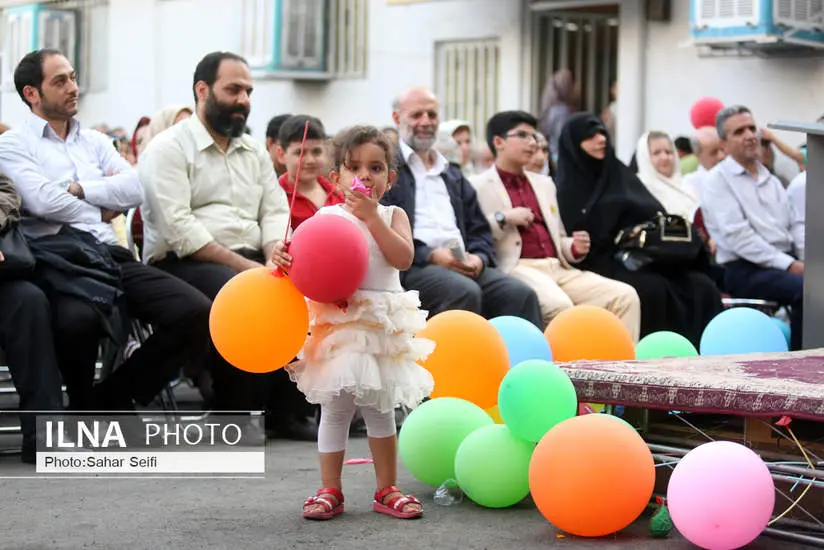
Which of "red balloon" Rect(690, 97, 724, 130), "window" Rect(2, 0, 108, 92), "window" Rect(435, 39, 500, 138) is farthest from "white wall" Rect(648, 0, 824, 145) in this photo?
"window" Rect(2, 0, 108, 92)

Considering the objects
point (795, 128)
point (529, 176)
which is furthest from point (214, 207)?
point (795, 128)

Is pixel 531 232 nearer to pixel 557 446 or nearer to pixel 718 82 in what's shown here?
pixel 557 446

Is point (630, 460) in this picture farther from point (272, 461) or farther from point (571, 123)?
point (571, 123)

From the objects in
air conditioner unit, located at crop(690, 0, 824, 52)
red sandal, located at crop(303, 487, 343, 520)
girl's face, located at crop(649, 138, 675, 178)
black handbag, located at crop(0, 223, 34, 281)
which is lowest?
red sandal, located at crop(303, 487, 343, 520)

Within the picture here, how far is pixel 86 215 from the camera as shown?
653cm

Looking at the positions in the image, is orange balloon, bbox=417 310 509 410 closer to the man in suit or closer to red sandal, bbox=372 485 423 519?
red sandal, bbox=372 485 423 519

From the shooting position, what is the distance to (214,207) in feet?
23.0

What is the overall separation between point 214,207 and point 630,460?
3.25 m

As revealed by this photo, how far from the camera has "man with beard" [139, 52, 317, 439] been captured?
6789mm

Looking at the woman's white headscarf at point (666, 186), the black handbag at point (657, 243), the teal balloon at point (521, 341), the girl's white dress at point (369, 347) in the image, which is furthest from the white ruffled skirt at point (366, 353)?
the woman's white headscarf at point (666, 186)

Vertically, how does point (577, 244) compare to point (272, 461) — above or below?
above

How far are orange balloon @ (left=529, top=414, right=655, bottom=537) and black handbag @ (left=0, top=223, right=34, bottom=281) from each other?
8.57 feet

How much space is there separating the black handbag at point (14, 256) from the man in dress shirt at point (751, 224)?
460cm

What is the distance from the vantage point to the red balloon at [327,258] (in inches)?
177
